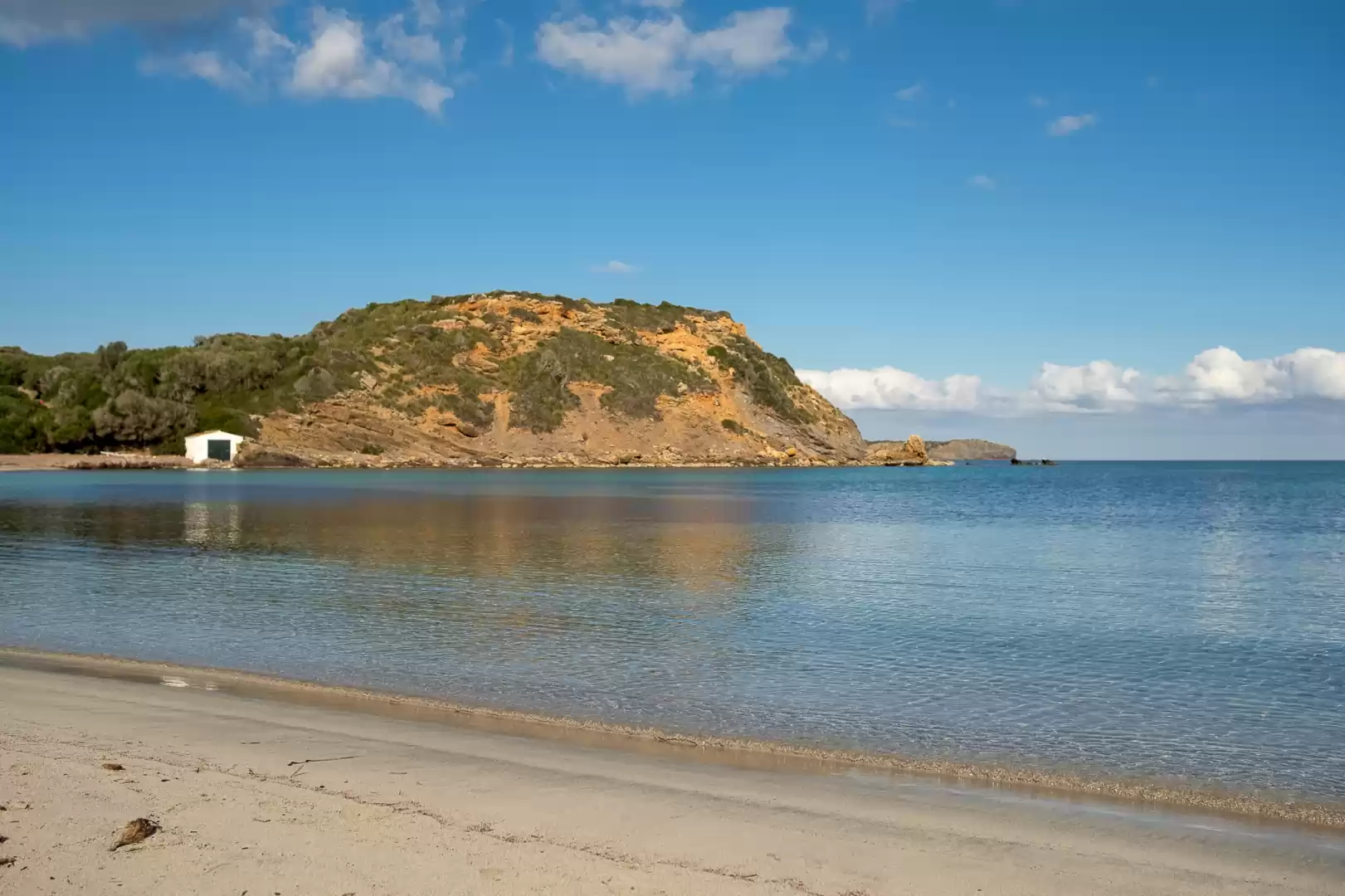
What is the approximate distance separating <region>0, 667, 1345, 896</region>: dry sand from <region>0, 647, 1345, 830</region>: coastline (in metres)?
0.32

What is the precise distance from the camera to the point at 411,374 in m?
128

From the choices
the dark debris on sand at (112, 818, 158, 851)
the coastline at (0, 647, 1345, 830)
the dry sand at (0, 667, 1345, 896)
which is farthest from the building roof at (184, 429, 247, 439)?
the dark debris on sand at (112, 818, 158, 851)

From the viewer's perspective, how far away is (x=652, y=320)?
158000mm

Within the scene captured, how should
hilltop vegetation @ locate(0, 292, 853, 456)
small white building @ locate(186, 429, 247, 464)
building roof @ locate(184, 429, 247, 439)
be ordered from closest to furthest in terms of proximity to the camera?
small white building @ locate(186, 429, 247, 464) < building roof @ locate(184, 429, 247, 439) < hilltop vegetation @ locate(0, 292, 853, 456)

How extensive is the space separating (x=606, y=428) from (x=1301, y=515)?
9272cm

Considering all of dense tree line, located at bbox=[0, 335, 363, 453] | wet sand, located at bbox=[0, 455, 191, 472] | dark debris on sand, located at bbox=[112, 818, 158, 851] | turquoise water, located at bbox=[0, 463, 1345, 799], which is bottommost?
turquoise water, located at bbox=[0, 463, 1345, 799]

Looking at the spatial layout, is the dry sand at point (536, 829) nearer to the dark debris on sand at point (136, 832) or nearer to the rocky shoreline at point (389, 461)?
the dark debris on sand at point (136, 832)

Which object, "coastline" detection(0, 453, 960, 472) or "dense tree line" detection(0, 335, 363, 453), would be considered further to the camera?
"dense tree line" detection(0, 335, 363, 453)

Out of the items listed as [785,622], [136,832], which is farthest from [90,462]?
[136,832]

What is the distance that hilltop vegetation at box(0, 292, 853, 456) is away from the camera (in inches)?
4513

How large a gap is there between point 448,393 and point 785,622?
11476 centimetres

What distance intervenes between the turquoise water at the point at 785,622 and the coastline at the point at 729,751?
356mm

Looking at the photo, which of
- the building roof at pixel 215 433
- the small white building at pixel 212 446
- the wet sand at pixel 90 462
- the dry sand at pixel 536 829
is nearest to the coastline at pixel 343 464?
the wet sand at pixel 90 462

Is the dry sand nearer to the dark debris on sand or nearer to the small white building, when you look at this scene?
the dark debris on sand
